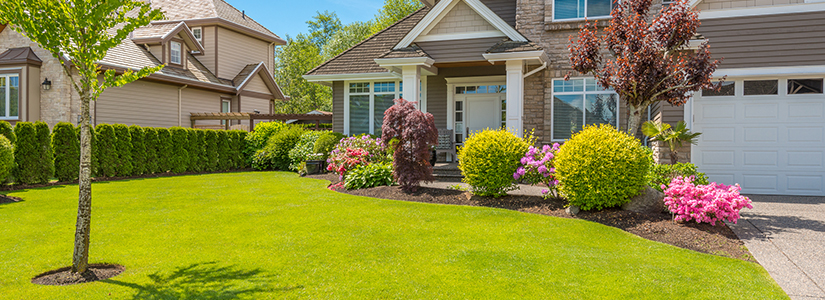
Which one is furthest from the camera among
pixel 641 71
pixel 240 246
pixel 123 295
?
pixel 641 71

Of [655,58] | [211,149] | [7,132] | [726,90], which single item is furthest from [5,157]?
[726,90]

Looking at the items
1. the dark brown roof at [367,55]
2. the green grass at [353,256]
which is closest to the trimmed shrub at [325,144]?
the dark brown roof at [367,55]

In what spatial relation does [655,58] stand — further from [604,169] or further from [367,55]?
[367,55]

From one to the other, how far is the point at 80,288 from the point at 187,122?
16779 mm

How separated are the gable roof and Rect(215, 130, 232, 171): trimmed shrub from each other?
8.38 metres

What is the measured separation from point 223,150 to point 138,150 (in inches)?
111

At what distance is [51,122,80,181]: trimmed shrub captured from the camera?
10664mm

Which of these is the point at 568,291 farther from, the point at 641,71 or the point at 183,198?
the point at 183,198

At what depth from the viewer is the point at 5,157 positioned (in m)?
8.91

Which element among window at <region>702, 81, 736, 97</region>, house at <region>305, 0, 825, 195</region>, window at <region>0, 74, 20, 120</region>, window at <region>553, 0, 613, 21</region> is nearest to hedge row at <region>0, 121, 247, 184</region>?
window at <region>0, 74, 20, 120</region>

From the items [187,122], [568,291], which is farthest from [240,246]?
[187,122]

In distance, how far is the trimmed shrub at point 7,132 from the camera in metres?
9.61

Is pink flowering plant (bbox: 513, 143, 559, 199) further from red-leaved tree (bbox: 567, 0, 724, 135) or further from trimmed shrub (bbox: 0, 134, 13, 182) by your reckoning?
trimmed shrub (bbox: 0, 134, 13, 182)

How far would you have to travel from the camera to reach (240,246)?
5.22 meters
